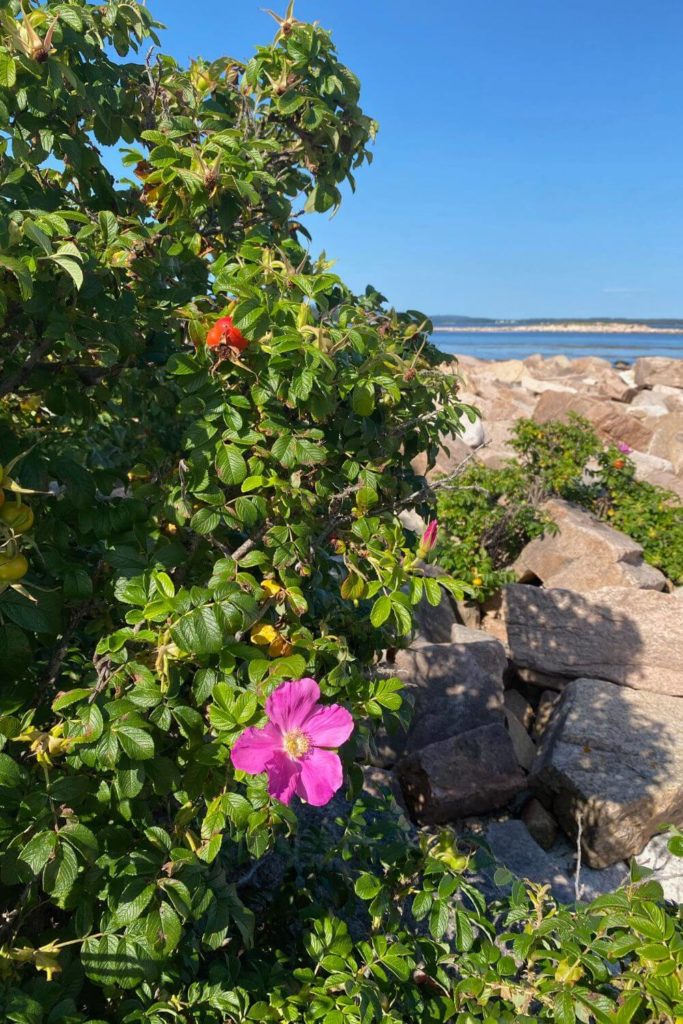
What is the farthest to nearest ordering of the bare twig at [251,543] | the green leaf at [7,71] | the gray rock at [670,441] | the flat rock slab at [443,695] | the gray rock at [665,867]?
the gray rock at [670,441] → the flat rock slab at [443,695] → the gray rock at [665,867] → the bare twig at [251,543] → the green leaf at [7,71]

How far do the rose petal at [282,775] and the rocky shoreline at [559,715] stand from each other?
1.04 meters

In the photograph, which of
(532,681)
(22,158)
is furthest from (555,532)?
(22,158)

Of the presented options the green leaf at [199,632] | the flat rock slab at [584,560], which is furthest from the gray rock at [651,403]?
the green leaf at [199,632]

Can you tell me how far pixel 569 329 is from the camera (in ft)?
404

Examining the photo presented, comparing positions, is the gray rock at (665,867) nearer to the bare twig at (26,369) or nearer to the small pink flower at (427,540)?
the small pink flower at (427,540)

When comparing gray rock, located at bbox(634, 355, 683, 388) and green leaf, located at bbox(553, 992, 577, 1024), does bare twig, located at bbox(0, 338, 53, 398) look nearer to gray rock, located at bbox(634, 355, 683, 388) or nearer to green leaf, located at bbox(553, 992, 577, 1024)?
green leaf, located at bbox(553, 992, 577, 1024)

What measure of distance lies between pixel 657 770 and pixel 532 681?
126 cm

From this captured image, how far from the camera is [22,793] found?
1.30 metres

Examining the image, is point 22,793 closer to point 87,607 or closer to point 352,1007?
point 87,607

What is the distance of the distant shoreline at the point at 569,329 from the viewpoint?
119062 millimetres

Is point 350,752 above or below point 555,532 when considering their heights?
above

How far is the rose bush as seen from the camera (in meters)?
1.25

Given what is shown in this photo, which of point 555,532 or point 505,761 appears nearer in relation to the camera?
point 505,761

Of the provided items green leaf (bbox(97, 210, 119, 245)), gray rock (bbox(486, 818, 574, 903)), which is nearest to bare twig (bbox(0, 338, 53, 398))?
green leaf (bbox(97, 210, 119, 245))
